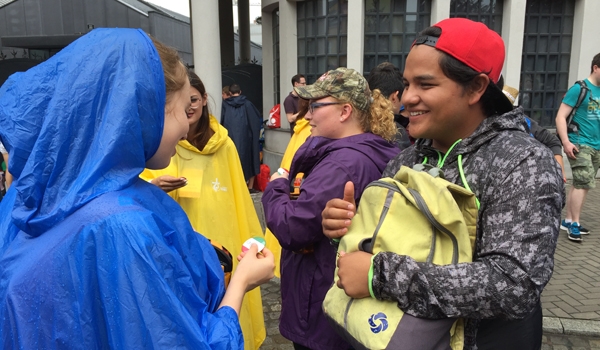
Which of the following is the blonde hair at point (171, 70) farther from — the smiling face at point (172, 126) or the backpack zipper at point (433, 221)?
the backpack zipper at point (433, 221)

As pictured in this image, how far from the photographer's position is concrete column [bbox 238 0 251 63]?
1529cm

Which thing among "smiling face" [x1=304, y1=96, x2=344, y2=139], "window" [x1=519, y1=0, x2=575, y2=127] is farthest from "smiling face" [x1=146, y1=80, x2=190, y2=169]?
"window" [x1=519, y1=0, x2=575, y2=127]

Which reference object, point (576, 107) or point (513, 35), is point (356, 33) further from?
point (576, 107)

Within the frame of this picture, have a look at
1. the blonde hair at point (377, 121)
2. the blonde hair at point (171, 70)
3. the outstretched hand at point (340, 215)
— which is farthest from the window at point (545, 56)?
the blonde hair at point (171, 70)

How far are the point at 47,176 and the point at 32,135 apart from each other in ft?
0.38

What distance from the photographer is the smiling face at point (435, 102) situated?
4.99ft

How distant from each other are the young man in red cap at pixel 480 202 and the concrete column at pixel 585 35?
8701 millimetres

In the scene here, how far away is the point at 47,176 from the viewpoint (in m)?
1.16

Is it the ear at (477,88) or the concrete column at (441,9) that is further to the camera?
the concrete column at (441,9)

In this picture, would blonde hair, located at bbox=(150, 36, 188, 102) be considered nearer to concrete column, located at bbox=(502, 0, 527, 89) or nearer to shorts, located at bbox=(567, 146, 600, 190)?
shorts, located at bbox=(567, 146, 600, 190)

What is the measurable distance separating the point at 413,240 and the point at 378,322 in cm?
26

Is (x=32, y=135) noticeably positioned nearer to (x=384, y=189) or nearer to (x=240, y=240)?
(x=384, y=189)

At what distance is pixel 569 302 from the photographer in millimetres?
4266

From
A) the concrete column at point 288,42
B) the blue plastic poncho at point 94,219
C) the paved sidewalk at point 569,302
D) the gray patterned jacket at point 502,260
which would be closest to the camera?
the blue plastic poncho at point 94,219
